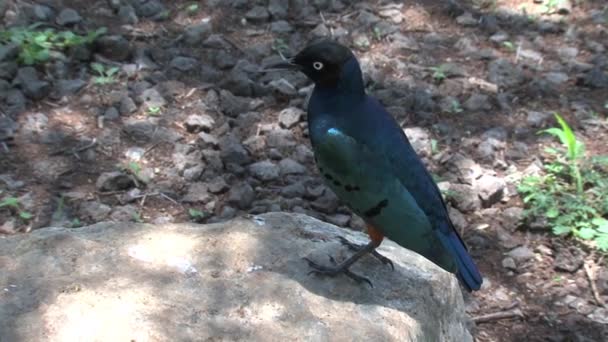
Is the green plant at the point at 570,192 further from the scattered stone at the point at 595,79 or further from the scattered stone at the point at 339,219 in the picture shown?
the scattered stone at the point at 339,219

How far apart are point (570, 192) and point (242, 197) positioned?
1.95 m

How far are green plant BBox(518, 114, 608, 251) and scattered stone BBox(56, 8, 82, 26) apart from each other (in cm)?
321

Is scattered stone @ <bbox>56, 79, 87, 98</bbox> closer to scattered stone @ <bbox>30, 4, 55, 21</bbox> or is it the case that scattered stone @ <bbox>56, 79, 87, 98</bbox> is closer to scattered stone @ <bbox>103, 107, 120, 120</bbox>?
scattered stone @ <bbox>103, 107, 120, 120</bbox>

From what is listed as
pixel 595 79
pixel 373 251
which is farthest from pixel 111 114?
pixel 595 79

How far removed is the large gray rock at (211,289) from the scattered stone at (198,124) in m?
1.47

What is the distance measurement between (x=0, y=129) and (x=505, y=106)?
3.29 meters

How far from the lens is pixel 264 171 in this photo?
15.9 feet

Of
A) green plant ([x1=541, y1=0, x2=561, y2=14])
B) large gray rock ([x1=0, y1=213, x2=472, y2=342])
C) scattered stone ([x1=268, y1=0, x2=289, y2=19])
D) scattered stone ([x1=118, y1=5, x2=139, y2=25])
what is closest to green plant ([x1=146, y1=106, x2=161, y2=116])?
scattered stone ([x1=118, y1=5, x2=139, y2=25])

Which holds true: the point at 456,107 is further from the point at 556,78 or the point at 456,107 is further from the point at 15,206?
the point at 15,206

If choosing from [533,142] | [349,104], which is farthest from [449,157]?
[349,104]

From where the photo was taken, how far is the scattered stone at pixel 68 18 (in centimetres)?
575

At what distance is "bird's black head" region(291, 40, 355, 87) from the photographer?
3.39 metres

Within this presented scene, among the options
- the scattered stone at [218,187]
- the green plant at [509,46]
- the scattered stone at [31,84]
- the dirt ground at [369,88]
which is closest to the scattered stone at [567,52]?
the dirt ground at [369,88]

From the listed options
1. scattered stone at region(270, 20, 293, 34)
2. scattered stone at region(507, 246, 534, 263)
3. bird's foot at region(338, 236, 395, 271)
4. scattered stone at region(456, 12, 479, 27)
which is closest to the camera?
bird's foot at region(338, 236, 395, 271)
